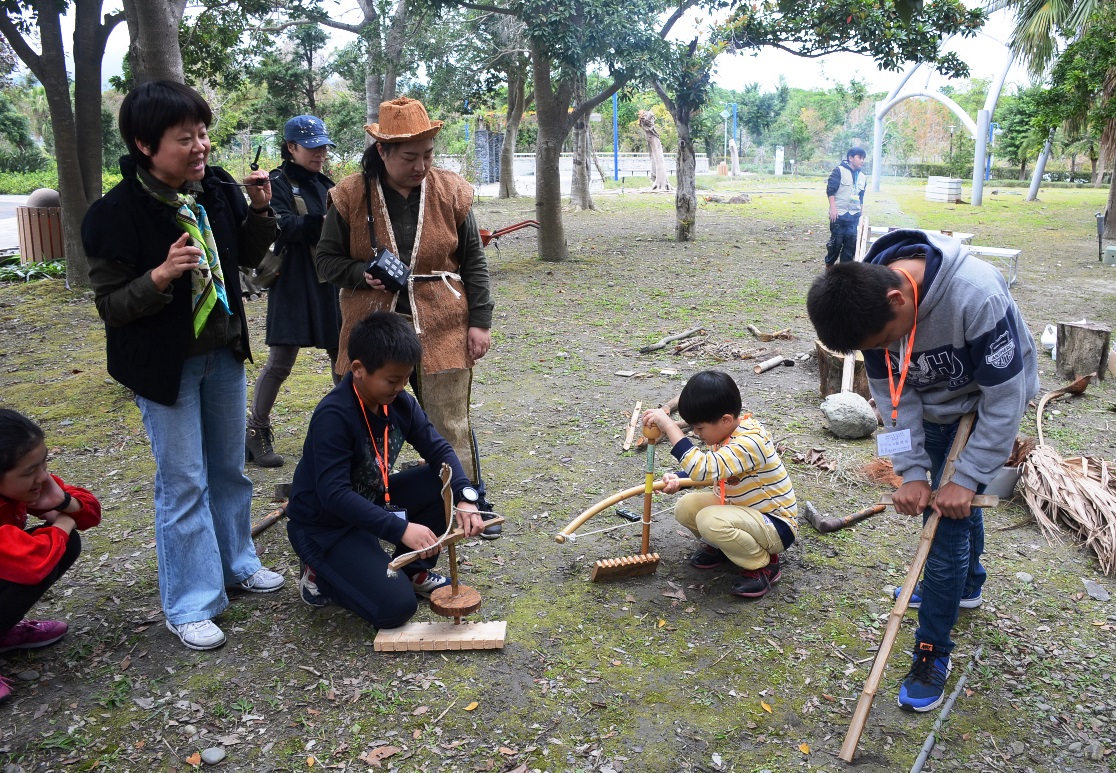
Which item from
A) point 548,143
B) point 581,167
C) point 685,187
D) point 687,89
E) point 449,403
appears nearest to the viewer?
point 449,403

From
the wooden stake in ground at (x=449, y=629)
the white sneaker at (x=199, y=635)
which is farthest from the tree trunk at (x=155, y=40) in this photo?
the wooden stake in ground at (x=449, y=629)

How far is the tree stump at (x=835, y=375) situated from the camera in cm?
580

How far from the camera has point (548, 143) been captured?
39.7 feet

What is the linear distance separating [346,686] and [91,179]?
998 cm

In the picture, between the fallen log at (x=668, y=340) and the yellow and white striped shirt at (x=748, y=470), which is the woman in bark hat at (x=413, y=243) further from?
the fallen log at (x=668, y=340)

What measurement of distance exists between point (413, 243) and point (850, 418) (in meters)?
3.10

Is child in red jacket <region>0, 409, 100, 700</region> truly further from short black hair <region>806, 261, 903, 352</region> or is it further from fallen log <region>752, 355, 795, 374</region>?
fallen log <region>752, 355, 795, 374</region>

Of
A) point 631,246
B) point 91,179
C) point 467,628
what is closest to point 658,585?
point 467,628

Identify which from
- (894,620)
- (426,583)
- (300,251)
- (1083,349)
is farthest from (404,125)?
(1083,349)

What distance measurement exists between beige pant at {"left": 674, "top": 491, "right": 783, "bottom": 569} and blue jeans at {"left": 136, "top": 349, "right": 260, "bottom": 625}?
1.93 metres

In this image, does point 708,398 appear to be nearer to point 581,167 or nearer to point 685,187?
point 685,187

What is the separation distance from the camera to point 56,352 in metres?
8.00

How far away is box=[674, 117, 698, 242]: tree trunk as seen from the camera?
46.0 ft

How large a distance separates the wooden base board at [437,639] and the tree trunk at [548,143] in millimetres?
9395
